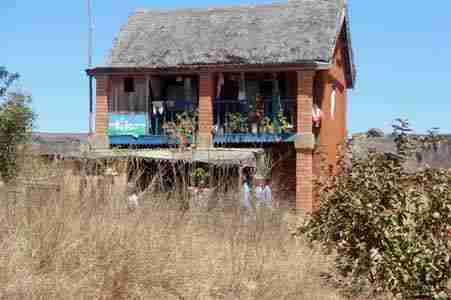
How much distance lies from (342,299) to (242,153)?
1201 centimetres

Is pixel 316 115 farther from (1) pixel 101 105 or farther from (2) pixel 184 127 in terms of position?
(1) pixel 101 105

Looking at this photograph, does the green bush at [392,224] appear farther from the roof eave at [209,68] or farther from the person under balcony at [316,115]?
the person under balcony at [316,115]

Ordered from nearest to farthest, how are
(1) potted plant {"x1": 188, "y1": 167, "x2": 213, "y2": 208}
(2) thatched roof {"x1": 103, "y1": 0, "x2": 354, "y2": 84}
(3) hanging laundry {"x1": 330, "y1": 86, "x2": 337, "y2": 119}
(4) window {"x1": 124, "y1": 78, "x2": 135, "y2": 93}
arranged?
(1) potted plant {"x1": 188, "y1": 167, "x2": 213, "y2": 208} < (2) thatched roof {"x1": 103, "y1": 0, "x2": 354, "y2": 84} < (4) window {"x1": 124, "y1": 78, "x2": 135, "y2": 93} < (3) hanging laundry {"x1": 330, "y1": 86, "x2": 337, "y2": 119}

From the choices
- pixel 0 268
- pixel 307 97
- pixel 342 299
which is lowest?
pixel 342 299

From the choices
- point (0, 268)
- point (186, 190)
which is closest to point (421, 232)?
point (186, 190)

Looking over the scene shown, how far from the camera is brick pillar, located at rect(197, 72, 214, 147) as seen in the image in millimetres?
21900

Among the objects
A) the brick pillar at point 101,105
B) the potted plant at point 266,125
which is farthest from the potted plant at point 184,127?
the brick pillar at point 101,105

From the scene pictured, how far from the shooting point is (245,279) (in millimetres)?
7672

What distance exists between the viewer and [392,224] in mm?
7961

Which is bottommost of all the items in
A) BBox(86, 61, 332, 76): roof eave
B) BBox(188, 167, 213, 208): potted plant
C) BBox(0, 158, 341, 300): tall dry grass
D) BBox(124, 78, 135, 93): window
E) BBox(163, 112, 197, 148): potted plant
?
BBox(0, 158, 341, 300): tall dry grass

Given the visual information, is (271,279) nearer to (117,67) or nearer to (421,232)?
(421,232)

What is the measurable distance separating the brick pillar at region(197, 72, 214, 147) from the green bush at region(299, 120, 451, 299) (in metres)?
13.1

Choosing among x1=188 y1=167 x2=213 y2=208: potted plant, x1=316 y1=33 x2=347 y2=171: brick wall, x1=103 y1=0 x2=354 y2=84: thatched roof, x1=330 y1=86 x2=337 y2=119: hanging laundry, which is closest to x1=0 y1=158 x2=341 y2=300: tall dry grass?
x1=188 y1=167 x2=213 y2=208: potted plant

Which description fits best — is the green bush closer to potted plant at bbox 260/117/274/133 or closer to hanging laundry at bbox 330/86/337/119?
potted plant at bbox 260/117/274/133
